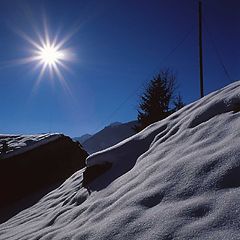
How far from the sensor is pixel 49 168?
463 inches

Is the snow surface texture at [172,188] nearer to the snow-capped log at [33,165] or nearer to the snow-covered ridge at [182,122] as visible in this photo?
the snow-covered ridge at [182,122]

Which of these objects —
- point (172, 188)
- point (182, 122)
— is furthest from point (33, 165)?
point (172, 188)

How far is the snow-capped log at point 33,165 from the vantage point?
10.6 meters

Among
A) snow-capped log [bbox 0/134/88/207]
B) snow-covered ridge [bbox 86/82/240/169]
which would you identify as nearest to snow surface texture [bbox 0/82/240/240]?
snow-covered ridge [bbox 86/82/240/169]

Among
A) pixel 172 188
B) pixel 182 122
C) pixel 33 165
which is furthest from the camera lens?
pixel 33 165

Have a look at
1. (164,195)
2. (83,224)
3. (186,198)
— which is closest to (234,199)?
(186,198)

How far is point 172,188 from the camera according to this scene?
2834 millimetres

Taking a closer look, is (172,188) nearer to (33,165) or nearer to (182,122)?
(182,122)

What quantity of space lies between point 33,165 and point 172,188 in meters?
9.46

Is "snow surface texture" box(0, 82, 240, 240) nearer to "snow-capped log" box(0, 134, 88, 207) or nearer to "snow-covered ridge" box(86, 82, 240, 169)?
"snow-covered ridge" box(86, 82, 240, 169)

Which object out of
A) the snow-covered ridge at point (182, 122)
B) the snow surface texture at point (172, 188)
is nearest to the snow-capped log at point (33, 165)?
the snow-covered ridge at point (182, 122)

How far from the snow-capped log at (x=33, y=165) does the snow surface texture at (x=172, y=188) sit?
6.27 meters

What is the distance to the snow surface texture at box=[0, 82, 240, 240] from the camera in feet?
7.25

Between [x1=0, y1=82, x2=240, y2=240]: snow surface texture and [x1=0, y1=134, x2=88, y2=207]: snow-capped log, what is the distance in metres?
6.27
